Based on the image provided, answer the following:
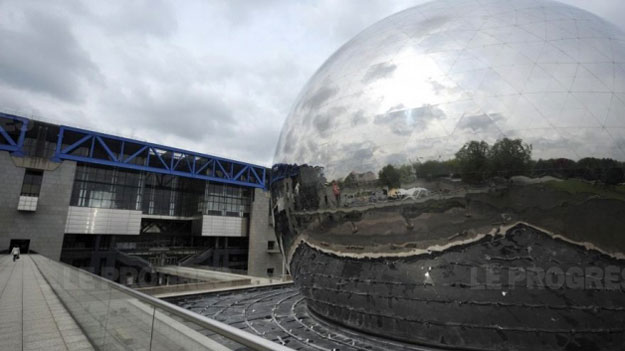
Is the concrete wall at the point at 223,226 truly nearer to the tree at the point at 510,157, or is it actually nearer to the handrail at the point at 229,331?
the handrail at the point at 229,331

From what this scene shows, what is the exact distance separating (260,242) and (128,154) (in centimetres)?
2224

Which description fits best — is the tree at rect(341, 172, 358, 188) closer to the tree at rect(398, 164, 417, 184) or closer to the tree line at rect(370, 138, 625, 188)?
the tree at rect(398, 164, 417, 184)

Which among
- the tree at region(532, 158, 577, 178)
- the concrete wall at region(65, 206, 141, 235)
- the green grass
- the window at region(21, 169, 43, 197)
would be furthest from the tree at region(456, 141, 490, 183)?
the concrete wall at region(65, 206, 141, 235)

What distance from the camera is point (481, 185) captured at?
3891mm

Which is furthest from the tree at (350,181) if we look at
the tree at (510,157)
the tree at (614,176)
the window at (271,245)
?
the window at (271,245)

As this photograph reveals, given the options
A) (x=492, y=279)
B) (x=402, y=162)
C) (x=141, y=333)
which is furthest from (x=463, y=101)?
(x=141, y=333)

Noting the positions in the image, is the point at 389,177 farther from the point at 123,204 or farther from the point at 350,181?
the point at 123,204

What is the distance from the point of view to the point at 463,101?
427 cm

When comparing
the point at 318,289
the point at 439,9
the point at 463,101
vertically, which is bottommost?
the point at 318,289

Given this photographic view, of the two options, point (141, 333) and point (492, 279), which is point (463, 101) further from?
point (141, 333)

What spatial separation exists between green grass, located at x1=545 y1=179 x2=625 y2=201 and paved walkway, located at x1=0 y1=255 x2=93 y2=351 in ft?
22.1

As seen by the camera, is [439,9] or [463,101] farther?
[439,9]

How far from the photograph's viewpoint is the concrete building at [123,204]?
31.0m

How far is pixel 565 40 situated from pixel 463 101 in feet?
5.99
